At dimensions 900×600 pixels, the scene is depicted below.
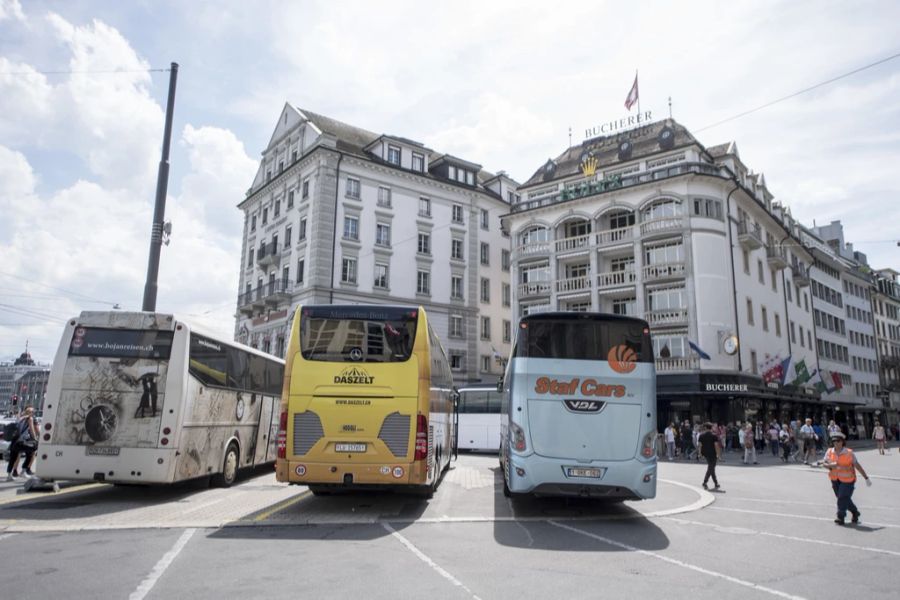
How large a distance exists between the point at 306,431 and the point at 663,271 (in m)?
31.0

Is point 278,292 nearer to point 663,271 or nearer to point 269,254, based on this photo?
point 269,254

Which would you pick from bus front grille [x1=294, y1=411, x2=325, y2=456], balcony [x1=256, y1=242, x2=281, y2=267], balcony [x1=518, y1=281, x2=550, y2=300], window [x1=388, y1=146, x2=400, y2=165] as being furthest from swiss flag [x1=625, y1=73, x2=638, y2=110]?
bus front grille [x1=294, y1=411, x2=325, y2=456]

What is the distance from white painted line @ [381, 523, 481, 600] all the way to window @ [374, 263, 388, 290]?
34.8 metres

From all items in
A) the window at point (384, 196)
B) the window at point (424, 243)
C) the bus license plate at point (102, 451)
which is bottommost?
the bus license plate at point (102, 451)

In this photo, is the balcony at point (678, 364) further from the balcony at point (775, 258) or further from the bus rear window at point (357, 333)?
the bus rear window at point (357, 333)

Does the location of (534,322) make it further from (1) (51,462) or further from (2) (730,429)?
(2) (730,429)

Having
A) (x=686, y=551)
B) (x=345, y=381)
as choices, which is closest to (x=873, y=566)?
(x=686, y=551)

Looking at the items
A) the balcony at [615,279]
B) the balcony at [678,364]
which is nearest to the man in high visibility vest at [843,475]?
the balcony at [678,364]

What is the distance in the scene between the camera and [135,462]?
11281 millimetres

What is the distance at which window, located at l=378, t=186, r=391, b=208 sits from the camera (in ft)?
148

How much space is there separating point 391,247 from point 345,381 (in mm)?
35111

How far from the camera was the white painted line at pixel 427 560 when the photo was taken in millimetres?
6164

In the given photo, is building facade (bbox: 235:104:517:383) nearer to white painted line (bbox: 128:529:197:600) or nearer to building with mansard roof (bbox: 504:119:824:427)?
building with mansard roof (bbox: 504:119:824:427)

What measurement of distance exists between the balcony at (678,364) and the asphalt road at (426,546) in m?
21.6
